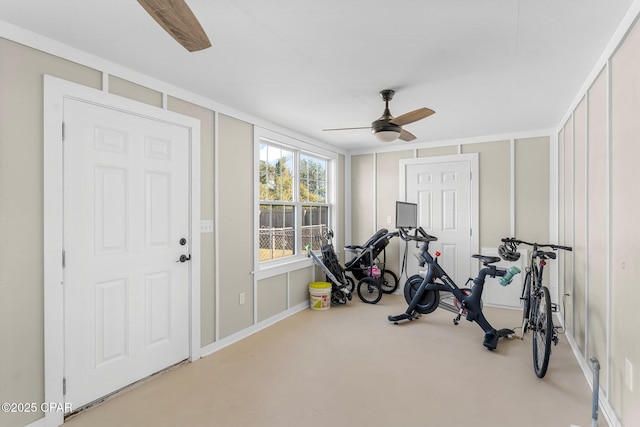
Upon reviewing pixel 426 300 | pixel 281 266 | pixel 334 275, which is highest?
pixel 281 266

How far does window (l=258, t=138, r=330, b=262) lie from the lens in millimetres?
3973

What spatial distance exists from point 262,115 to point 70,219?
207 centimetres

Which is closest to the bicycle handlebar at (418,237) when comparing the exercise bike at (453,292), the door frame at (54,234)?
the exercise bike at (453,292)

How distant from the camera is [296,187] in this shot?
4492 millimetres

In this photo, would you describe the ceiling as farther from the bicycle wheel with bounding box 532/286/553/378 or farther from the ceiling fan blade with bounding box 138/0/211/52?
the bicycle wheel with bounding box 532/286/553/378

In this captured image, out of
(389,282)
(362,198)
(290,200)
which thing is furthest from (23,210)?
(389,282)

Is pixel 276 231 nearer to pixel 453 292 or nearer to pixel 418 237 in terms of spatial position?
pixel 418 237

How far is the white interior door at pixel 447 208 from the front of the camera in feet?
15.5

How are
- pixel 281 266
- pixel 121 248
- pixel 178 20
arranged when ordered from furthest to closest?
pixel 281 266 → pixel 121 248 → pixel 178 20

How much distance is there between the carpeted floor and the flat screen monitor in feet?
4.53

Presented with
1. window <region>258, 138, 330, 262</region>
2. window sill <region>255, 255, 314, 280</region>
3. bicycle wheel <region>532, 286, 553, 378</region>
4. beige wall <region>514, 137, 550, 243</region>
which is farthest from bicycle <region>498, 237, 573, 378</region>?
window <region>258, 138, 330, 262</region>

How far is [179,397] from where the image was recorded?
2.36m

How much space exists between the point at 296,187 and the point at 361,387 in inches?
106

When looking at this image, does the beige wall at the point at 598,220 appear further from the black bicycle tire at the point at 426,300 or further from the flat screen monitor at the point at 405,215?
the flat screen monitor at the point at 405,215
